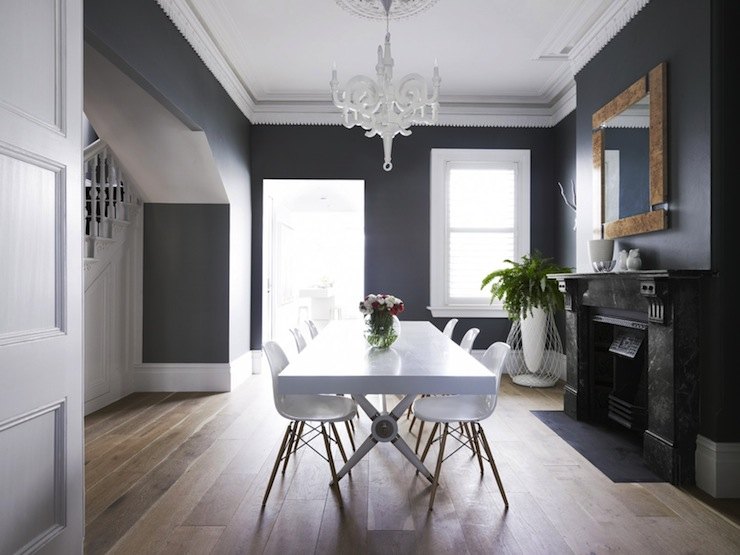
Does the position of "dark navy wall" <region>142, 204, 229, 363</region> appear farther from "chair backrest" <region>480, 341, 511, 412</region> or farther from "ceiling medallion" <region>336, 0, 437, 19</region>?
"chair backrest" <region>480, 341, 511, 412</region>

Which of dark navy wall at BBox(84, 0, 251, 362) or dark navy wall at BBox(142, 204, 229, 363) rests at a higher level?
dark navy wall at BBox(84, 0, 251, 362)

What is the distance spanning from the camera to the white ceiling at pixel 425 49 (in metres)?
4.07

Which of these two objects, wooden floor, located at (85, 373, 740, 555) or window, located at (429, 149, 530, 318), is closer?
wooden floor, located at (85, 373, 740, 555)

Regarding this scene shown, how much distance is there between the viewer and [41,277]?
1.78 meters

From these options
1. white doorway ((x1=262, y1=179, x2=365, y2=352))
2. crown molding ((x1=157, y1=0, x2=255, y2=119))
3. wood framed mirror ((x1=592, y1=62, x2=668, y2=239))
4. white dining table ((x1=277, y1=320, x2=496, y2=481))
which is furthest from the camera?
white doorway ((x1=262, y1=179, x2=365, y2=352))

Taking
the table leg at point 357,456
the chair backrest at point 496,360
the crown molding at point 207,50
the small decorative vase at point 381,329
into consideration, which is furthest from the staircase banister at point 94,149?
the chair backrest at point 496,360

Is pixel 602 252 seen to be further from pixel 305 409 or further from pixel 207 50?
pixel 207 50

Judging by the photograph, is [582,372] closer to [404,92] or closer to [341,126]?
[404,92]

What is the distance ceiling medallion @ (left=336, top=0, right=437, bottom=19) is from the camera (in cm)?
394

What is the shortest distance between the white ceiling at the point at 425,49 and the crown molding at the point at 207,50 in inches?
0.4

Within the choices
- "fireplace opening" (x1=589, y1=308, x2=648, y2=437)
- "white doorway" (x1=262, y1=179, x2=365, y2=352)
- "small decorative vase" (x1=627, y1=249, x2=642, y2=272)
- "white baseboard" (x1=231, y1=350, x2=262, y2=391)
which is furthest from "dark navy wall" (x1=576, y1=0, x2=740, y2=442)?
"white baseboard" (x1=231, y1=350, x2=262, y2=391)

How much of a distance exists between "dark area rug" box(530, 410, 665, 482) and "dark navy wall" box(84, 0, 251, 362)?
3199mm

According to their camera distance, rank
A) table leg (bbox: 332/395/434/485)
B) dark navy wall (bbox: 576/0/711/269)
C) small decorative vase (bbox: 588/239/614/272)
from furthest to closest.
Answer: small decorative vase (bbox: 588/239/614/272) < dark navy wall (bbox: 576/0/711/269) < table leg (bbox: 332/395/434/485)

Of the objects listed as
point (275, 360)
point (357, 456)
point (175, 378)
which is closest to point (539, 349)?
point (357, 456)
